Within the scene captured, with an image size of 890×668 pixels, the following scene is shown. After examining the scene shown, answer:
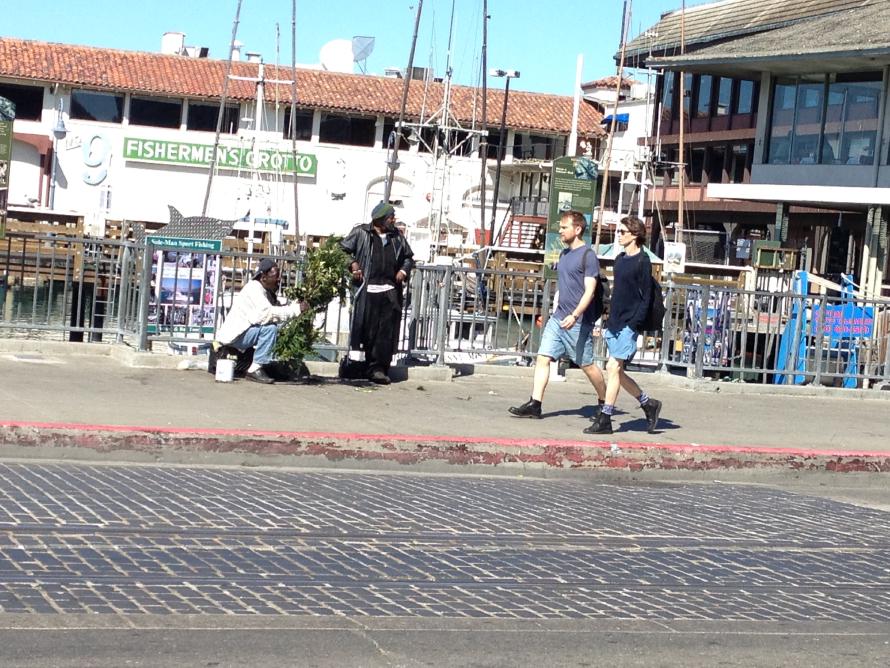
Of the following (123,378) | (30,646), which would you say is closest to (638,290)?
(123,378)

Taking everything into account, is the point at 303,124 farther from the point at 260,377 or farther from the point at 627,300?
the point at 627,300

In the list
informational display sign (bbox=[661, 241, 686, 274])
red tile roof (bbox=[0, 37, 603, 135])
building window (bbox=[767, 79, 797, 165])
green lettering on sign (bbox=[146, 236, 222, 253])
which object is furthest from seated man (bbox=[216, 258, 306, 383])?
red tile roof (bbox=[0, 37, 603, 135])

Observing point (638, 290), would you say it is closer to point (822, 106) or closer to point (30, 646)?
point (30, 646)

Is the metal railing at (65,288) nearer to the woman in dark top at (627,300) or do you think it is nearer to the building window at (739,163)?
the woman in dark top at (627,300)

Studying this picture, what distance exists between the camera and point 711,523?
9602 mm

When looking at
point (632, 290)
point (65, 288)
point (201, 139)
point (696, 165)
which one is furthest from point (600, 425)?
point (201, 139)

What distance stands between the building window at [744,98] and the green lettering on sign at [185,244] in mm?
42619

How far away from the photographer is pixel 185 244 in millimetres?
15266

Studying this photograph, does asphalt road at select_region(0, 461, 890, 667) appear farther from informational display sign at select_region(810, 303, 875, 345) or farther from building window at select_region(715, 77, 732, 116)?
building window at select_region(715, 77, 732, 116)

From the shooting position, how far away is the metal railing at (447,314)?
15.5 metres

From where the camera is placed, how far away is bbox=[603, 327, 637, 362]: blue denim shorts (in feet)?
40.3

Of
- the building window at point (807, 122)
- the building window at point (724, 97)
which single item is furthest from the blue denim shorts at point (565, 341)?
the building window at point (724, 97)

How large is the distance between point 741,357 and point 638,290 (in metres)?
5.62

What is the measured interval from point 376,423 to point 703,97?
47.5 m
